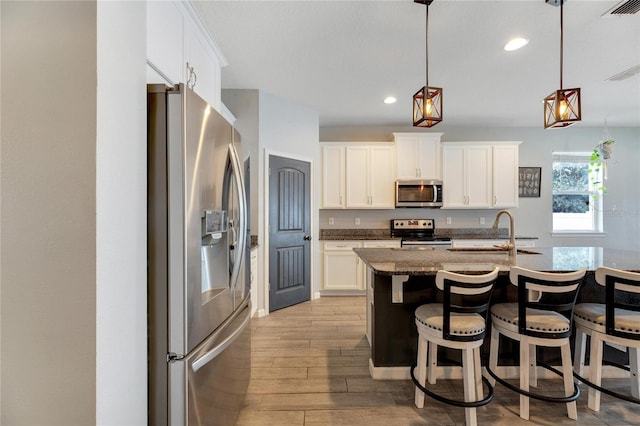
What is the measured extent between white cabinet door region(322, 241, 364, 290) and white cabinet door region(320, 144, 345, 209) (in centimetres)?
68

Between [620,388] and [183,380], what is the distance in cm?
287

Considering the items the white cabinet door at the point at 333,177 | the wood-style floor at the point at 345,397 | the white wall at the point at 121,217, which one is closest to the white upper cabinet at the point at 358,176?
the white cabinet door at the point at 333,177

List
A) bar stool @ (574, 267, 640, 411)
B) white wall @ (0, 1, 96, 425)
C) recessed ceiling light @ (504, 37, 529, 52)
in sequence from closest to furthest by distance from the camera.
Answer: white wall @ (0, 1, 96, 425)
bar stool @ (574, 267, 640, 411)
recessed ceiling light @ (504, 37, 529, 52)

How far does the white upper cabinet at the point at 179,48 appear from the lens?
1.77 meters

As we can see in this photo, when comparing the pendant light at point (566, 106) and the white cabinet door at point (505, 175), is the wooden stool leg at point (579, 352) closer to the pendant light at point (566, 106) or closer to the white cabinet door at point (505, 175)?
the pendant light at point (566, 106)

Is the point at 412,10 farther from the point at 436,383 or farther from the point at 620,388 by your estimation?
the point at 620,388

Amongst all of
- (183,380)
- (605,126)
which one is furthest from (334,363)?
(605,126)

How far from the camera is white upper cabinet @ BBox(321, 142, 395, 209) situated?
4.91 m

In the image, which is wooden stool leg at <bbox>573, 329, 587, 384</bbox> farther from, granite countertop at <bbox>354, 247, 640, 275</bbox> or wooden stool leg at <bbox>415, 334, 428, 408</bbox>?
wooden stool leg at <bbox>415, 334, 428, 408</bbox>

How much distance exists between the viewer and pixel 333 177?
16.2 ft

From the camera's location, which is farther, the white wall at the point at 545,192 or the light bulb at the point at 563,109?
the white wall at the point at 545,192

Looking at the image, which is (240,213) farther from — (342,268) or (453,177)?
(453,177)

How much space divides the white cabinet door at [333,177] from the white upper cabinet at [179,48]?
2.33m

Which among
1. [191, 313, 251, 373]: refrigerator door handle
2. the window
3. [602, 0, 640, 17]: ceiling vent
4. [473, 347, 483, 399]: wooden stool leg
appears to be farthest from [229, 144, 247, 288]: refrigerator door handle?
the window
